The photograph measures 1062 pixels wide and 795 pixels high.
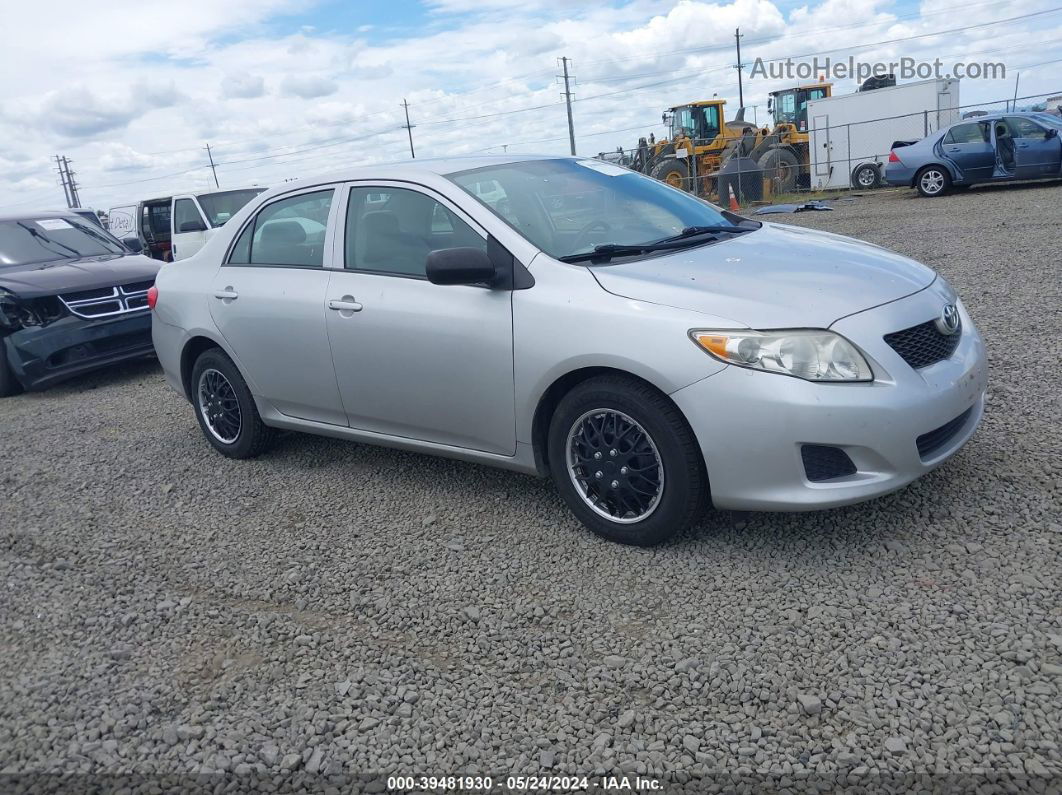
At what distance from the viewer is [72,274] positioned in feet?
27.6

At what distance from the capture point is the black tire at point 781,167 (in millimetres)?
24547

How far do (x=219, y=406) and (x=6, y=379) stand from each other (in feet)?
13.4

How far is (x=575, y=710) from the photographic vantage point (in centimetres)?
282

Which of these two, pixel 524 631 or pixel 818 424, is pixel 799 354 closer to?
pixel 818 424

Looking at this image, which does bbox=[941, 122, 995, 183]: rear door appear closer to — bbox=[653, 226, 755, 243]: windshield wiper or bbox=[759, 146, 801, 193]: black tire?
bbox=[759, 146, 801, 193]: black tire

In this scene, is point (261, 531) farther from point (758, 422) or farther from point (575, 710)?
point (758, 422)

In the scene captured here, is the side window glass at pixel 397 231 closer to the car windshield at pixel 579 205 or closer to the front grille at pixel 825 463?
the car windshield at pixel 579 205

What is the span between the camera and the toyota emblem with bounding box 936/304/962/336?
3688 mm

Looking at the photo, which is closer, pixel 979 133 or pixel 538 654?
pixel 538 654

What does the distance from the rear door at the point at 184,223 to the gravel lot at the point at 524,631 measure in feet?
36.3

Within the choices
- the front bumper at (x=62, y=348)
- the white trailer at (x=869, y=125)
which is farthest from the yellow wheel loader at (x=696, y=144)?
the front bumper at (x=62, y=348)

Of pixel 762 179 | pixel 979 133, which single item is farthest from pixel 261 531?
pixel 762 179

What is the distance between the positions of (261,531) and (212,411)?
1406 mm

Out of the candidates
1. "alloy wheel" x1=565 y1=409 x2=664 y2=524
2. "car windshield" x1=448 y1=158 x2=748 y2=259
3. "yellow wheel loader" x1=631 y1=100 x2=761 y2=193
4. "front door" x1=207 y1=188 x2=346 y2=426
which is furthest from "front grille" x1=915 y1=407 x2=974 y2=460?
"yellow wheel loader" x1=631 y1=100 x2=761 y2=193
